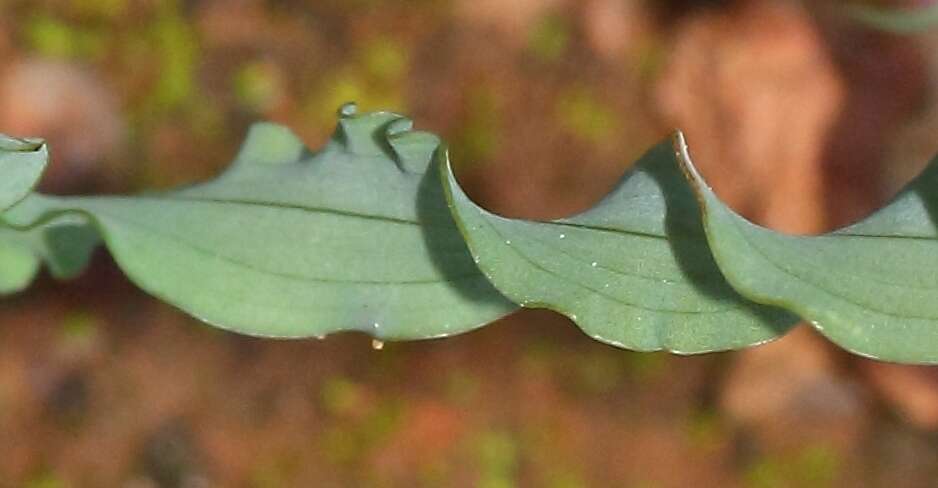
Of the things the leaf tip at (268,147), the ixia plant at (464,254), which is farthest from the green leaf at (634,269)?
the leaf tip at (268,147)

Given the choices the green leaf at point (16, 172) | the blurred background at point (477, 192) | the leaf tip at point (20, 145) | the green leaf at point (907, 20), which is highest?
the leaf tip at point (20, 145)

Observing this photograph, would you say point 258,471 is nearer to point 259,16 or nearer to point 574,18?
point 259,16

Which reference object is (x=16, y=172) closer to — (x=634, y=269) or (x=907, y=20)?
(x=634, y=269)

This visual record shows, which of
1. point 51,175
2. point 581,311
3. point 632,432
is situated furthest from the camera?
point 632,432

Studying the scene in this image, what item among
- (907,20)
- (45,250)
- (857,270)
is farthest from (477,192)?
(857,270)

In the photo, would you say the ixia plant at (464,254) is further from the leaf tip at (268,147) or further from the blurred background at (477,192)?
the blurred background at (477,192)

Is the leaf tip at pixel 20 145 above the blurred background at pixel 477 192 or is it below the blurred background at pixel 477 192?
above

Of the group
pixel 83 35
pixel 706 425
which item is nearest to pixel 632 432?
pixel 706 425
